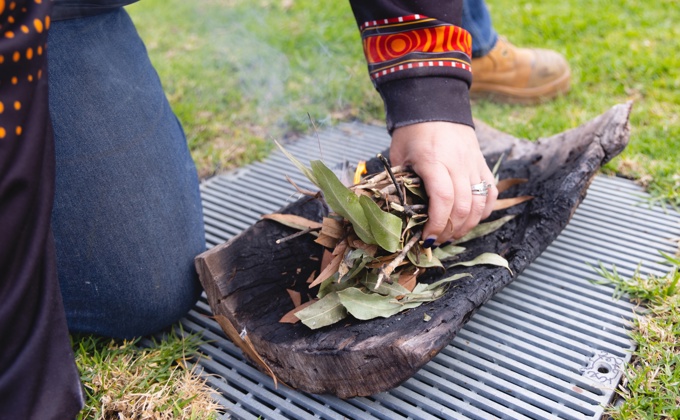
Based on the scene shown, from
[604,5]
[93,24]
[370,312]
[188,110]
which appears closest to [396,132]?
[370,312]

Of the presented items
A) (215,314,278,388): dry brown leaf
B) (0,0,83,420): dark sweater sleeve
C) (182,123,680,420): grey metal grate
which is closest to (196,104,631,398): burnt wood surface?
(215,314,278,388): dry brown leaf

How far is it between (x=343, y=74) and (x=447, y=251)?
1.89 meters

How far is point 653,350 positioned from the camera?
1.61 metres

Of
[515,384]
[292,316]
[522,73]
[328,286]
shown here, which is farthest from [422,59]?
[522,73]

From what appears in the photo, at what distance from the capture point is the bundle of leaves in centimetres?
152

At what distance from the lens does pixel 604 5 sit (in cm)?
393

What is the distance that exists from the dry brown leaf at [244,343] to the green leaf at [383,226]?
424mm

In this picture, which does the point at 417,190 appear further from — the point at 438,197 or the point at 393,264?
the point at 393,264

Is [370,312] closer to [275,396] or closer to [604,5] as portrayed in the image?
[275,396]

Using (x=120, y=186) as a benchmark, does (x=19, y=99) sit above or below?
above

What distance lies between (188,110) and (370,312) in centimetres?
205

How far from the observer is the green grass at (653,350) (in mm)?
1456

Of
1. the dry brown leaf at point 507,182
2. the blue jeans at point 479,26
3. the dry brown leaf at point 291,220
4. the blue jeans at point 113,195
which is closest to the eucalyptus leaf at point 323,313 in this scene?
the dry brown leaf at point 291,220

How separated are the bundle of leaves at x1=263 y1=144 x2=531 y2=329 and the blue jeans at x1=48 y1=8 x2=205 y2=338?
40 centimetres
